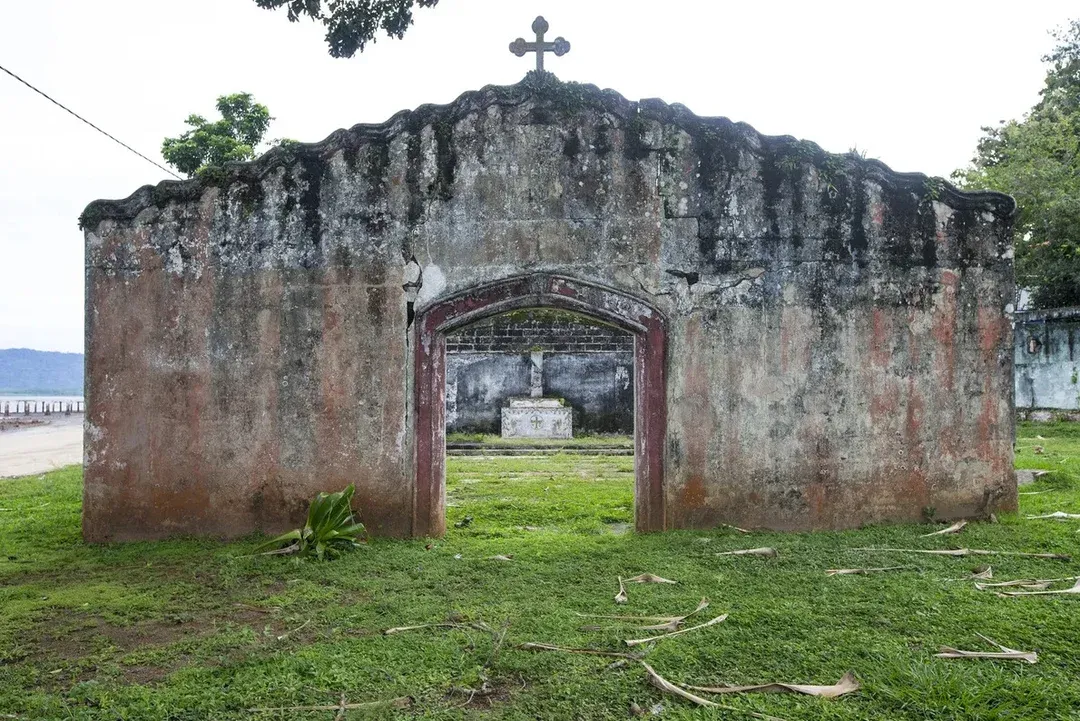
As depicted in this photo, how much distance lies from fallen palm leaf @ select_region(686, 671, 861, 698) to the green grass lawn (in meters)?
0.05

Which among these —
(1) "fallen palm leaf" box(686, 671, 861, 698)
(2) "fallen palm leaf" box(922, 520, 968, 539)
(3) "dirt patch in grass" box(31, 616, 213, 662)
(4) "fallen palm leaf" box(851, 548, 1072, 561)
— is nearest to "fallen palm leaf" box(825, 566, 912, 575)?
(4) "fallen palm leaf" box(851, 548, 1072, 561)

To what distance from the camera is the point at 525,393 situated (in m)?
17.5

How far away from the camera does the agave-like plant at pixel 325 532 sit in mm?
5807

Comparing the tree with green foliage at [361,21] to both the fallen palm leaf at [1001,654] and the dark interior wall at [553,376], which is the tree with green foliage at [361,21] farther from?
the dark interior wall at [553,376]

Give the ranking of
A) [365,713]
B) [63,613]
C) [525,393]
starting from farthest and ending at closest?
[525,393] → [63,613] → [365,713]

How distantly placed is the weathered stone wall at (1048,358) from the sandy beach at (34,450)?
18841mm

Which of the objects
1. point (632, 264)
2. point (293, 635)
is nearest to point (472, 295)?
point (632, 264)

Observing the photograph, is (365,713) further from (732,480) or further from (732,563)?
(732,480)

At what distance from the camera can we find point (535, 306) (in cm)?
638

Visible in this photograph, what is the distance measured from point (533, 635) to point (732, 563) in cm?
188

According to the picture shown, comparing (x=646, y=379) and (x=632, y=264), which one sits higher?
(x=632, y=264)

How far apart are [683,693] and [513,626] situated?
1165mm

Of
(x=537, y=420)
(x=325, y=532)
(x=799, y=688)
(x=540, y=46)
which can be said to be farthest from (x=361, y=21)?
(x=537, y=420)

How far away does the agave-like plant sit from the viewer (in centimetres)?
581
